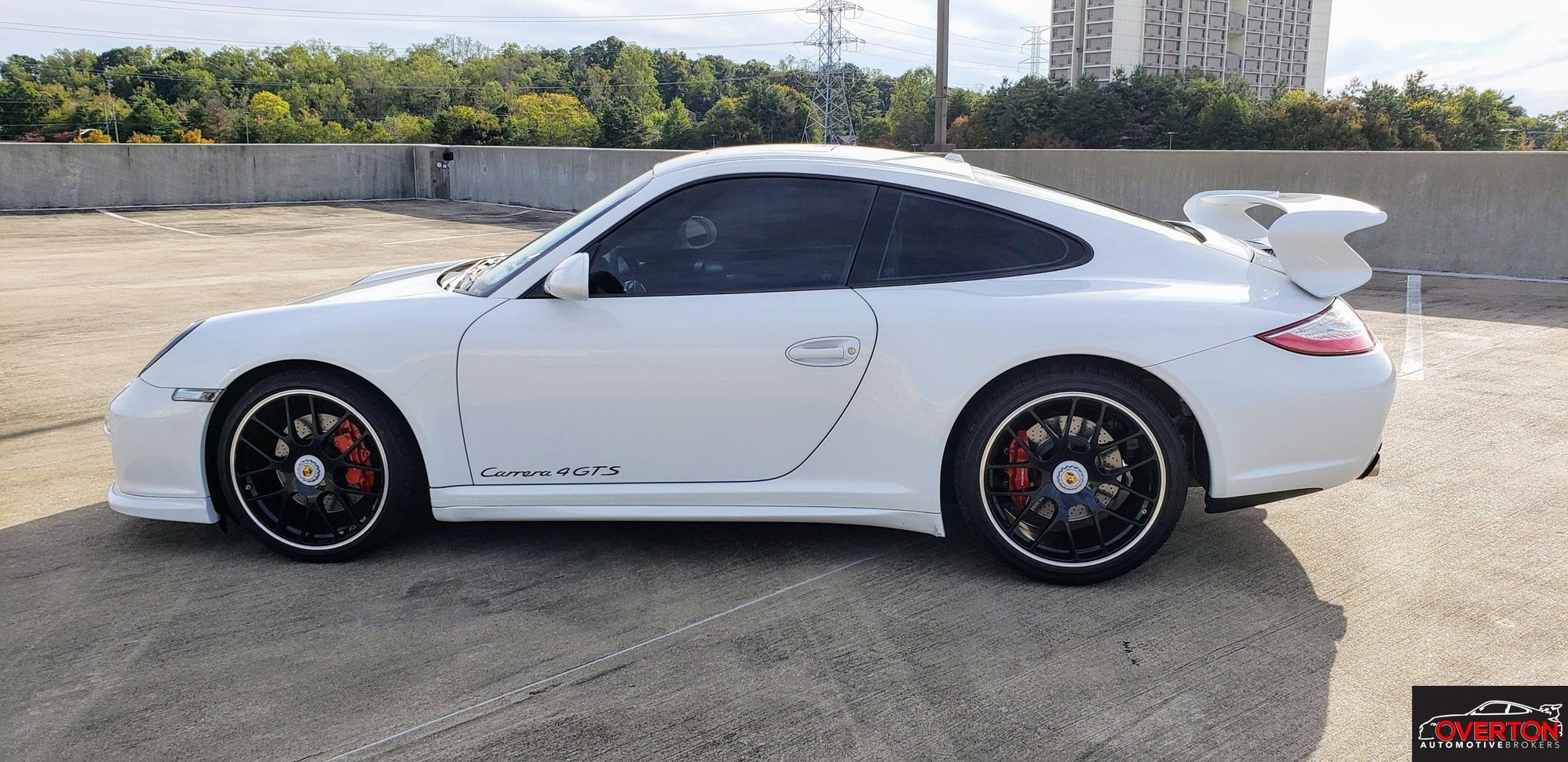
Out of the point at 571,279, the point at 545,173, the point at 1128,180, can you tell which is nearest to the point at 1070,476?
the point at 571,279

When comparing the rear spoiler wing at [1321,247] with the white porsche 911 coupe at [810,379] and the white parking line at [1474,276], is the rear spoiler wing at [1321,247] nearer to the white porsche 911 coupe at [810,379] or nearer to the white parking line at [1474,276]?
the white porsche 911 coupe at [810,379]

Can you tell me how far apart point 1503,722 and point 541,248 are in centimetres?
313

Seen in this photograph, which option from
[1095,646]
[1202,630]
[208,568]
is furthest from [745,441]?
[208,568]

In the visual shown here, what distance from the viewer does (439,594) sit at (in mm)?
3490

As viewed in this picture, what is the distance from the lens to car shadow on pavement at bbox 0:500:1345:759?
2.68 metres

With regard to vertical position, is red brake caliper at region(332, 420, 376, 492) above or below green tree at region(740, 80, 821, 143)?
below

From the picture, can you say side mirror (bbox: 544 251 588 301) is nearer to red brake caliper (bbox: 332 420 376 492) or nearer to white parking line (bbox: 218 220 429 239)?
red brake caliper (bbox: 332 420 376 492)

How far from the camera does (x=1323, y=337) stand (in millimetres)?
3400

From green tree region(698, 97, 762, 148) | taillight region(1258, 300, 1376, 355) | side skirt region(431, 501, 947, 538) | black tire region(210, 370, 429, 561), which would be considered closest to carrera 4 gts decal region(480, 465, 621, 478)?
side skirt region(431, 501, 947, 538)

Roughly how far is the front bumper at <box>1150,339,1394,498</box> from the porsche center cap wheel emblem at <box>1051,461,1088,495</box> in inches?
15.1

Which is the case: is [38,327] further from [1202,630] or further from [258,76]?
[258,76]

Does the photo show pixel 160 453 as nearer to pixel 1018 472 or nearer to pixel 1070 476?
pixel 1018 472

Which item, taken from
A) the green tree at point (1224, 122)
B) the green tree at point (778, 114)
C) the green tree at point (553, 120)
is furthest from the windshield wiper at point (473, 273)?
the green tree at point (778, 114)

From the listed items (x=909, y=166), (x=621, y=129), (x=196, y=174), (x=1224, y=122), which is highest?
(x=1224, y=122)
